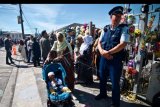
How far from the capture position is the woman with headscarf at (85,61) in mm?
6992

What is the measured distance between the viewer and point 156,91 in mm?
4719

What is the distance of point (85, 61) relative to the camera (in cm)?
702

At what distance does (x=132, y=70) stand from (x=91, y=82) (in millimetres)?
1925

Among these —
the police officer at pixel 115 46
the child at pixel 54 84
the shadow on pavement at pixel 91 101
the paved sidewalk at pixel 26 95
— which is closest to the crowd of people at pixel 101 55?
the police officer at pixel 115 46

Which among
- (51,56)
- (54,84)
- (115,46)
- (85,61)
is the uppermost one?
(115,46)

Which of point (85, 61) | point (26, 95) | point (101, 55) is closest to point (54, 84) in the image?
point (101, 55)

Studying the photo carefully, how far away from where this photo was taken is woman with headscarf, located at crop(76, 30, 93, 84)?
6992 mm

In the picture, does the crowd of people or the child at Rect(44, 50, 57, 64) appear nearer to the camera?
the crowd of people

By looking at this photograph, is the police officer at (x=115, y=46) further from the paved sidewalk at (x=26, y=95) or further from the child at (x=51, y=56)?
the paved sidewalk at (x=26, y=95)

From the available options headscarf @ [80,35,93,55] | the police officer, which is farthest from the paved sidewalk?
the police officer

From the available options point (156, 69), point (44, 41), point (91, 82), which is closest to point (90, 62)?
point (91, 82)

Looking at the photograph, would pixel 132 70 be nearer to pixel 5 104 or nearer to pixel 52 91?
pixel 52 91

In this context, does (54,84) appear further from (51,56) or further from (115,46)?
(115,46)

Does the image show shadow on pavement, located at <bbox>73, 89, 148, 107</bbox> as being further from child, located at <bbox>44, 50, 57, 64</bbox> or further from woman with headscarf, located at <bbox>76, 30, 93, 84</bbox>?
child, located at <bbox>44, 50, 57, 64</bbox>
